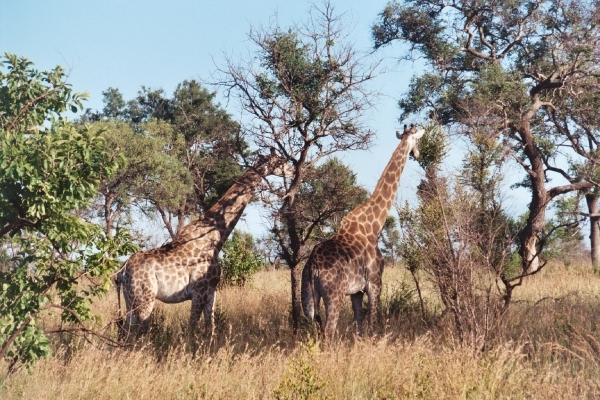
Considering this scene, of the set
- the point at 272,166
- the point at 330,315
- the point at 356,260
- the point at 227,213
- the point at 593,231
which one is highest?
the point at 593,231

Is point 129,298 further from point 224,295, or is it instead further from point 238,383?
point 224,295

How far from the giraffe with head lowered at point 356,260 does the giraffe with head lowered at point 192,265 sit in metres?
1.54

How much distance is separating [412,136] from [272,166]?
222cm

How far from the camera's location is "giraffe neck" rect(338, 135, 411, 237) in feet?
34.9

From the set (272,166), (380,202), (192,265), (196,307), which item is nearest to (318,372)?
(196,307)

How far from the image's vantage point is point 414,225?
11.3 metres

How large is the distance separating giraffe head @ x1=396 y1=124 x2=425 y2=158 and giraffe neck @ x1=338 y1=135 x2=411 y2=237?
37mm

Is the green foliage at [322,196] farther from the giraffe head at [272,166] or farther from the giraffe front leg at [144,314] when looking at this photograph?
the giraffe front leg at [144,314]

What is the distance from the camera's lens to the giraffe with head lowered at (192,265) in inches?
399

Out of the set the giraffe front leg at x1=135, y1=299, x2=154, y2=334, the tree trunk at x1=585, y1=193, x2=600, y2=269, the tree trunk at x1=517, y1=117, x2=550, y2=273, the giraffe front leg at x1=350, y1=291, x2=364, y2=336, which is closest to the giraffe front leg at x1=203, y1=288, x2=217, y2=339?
the giraffe front leg at x1=135, y1=299, x2=154, y2=334

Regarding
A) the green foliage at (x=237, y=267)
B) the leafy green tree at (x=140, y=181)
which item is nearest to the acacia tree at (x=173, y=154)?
the leafy green tree at (x=140, y=181)

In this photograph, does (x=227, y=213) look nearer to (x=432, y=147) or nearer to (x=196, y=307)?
(x=196, y=307)

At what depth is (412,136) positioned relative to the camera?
1121 centimetres

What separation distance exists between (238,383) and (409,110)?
18546 millimetres
